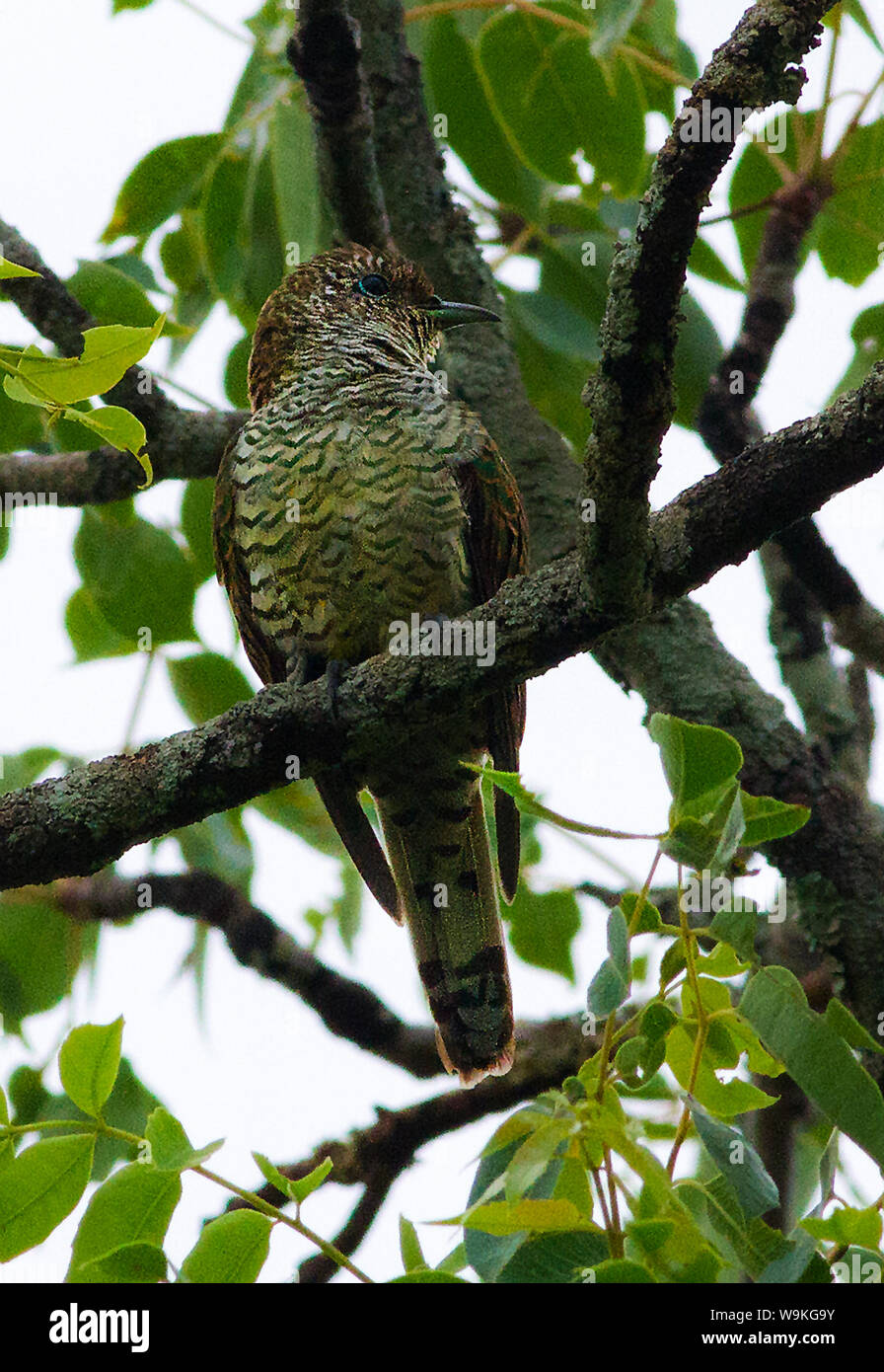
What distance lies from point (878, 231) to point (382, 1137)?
101 inches

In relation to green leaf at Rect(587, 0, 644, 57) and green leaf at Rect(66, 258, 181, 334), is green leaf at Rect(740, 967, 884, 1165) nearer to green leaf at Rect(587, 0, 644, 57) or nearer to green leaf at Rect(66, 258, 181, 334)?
green leaf at Rect(587, 0, 644, 57)

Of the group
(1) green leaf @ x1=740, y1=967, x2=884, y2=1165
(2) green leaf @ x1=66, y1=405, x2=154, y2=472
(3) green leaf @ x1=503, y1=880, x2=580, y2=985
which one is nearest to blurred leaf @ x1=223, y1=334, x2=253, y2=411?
(3) green leaf @ x1=503, y1=880, x2=580, y2=985

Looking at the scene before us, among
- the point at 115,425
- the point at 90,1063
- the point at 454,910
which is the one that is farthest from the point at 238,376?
the point at 90,1063

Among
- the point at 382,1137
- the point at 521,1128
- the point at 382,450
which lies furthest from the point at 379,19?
the point at 521,1128

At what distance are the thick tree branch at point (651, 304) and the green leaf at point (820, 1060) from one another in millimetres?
776

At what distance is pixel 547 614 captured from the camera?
94.5 inches

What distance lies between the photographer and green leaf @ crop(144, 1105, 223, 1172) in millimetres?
1741

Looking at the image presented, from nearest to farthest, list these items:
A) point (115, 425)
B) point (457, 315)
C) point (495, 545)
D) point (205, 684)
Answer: point (115, 425) → point (495, 545) → point (205, 684) → point (457, 315)

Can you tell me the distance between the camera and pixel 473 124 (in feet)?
12.4

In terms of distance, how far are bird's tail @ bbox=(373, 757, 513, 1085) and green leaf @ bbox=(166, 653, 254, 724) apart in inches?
18.6

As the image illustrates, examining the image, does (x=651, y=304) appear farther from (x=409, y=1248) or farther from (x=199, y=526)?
(x=199, y=526)

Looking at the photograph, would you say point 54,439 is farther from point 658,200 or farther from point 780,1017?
point 780,1017

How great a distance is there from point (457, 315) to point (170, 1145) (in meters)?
2.72
